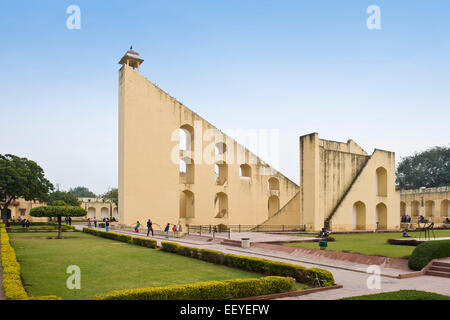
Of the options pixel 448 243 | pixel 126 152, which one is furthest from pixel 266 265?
pixel 126 152

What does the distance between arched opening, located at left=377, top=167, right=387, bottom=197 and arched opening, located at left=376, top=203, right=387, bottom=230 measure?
83cm

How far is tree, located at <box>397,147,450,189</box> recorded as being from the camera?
49.2 m

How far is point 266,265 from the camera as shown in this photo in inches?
389

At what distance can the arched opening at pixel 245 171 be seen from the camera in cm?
3064

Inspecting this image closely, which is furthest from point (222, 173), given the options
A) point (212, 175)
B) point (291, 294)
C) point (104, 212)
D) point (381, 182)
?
point (104, 212)

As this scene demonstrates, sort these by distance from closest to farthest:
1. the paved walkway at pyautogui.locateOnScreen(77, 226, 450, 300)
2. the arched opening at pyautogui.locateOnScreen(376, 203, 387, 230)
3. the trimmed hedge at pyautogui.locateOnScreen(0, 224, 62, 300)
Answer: the trimmed hedge at pyautogui.locateOnScreen(0, 224, 62, 300)
the paved walkway at pyautogui.locateOnScreen(77, 226, 450, 300)
the arched opening at pyautogui.locateOnScreen(376, 203, 387, 230)

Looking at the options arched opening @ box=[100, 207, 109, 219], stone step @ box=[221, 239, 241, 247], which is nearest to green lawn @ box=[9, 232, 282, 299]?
stone step @ box=[221, 239, 241, 247]

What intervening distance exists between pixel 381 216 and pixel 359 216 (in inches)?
95.4

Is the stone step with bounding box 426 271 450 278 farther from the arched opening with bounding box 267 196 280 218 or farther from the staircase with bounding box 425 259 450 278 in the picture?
the arched opening with bounding box 267 196 280 218

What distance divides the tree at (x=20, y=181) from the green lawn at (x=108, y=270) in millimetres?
19412

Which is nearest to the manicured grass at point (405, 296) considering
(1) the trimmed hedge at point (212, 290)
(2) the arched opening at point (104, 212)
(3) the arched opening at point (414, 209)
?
(1) the trimmed hedge at point (212, 290)

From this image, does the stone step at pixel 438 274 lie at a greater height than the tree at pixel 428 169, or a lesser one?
lesser

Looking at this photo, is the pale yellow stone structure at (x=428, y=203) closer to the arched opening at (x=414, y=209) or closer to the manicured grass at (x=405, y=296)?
the arched opening at (x=414, y=209)
